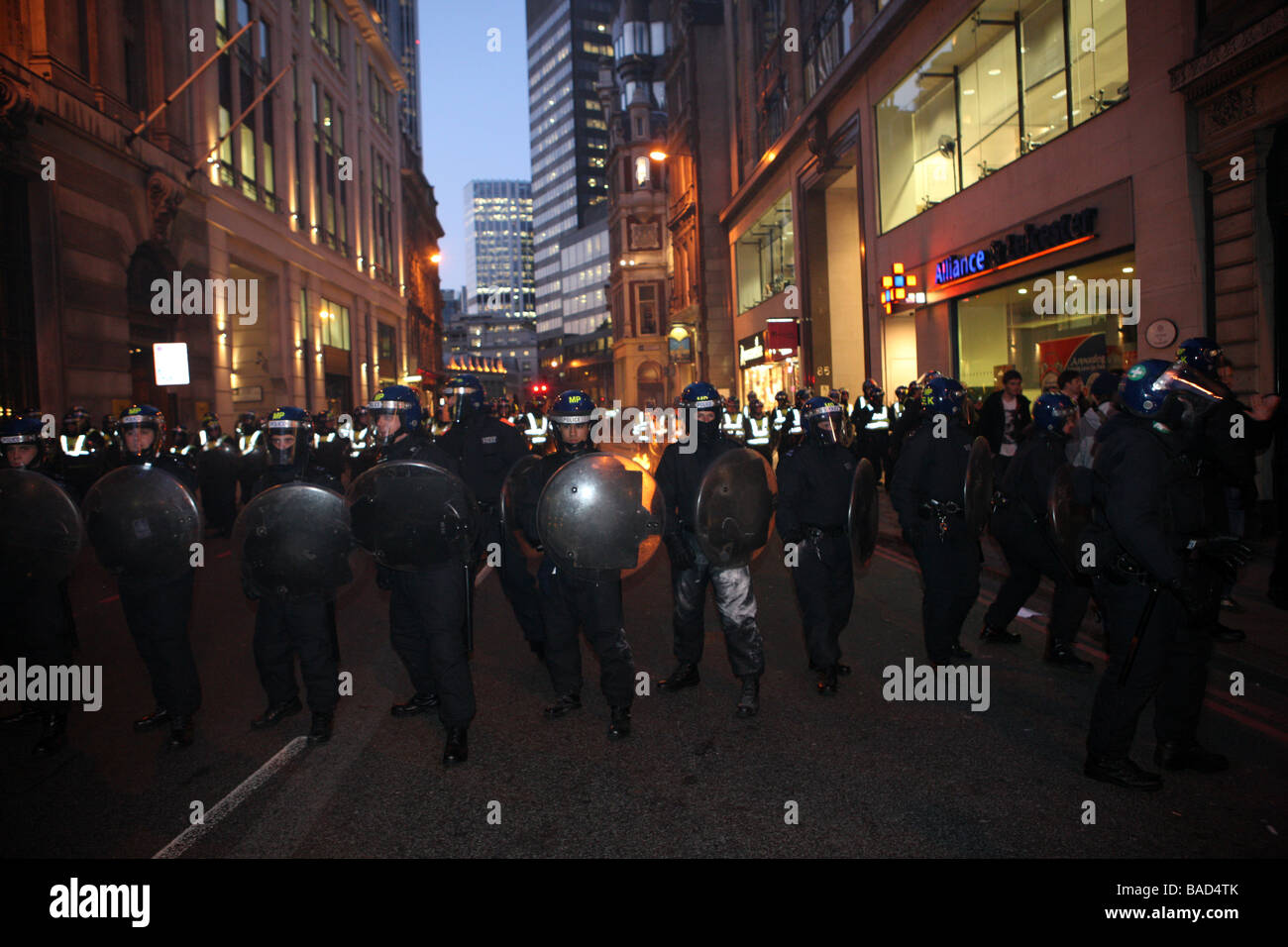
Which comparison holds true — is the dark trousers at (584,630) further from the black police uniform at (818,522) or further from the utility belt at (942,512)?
the utility belt at (942,512)

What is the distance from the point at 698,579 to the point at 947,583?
171 cm

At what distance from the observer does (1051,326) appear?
14062mm

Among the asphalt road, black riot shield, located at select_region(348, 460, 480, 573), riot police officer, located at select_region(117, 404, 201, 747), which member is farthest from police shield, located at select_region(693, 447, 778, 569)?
riot police officer, located at select_region(117, 404, 201, 747)

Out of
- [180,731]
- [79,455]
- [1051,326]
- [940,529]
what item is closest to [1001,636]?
[940,529]

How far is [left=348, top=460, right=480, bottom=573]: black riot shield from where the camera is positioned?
179 inches

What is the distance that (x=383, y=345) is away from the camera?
48219mm

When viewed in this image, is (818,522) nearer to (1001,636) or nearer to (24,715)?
(1001,636)

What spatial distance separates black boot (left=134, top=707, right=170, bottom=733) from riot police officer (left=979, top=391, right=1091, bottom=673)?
18.2 feet

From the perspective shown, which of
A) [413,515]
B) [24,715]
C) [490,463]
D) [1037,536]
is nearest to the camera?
[413,515]

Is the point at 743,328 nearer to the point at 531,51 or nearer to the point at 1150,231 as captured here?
the point at 1150,231

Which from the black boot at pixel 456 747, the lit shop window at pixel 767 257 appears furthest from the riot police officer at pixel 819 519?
the lit shop window at pixel 767 257

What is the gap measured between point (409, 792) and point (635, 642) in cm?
283

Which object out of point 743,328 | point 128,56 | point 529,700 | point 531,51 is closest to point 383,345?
point 743,328

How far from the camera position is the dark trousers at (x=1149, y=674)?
375 centimetres
